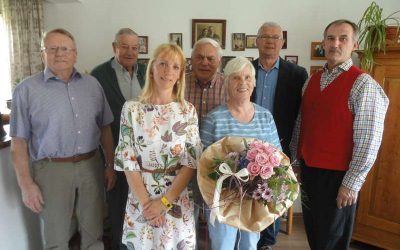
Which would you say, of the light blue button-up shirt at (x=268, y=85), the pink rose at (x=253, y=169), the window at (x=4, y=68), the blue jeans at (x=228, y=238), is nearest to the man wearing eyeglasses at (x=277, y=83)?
the light blue button-up shirt at (x=268, y=85)

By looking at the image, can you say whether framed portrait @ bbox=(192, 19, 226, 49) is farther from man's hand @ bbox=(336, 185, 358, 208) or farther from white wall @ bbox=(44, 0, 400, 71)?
man's hand @ bbox=(336, 185, 358, 208)

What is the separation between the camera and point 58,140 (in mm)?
Answer: 1629

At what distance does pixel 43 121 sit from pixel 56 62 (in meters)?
0.32

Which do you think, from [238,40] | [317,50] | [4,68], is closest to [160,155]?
[238,40]

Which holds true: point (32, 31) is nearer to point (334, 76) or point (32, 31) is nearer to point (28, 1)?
point (28, 1)

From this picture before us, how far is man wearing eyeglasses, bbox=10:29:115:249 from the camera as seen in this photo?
1595mm

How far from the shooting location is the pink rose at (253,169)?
1.21 metres

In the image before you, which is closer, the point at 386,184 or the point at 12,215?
the point at 12,215

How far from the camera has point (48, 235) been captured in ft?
5.60

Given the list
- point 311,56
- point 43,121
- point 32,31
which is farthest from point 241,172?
point 32,31

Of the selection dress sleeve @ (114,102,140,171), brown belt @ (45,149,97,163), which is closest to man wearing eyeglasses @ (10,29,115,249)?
brown belt @ (45,149,97,163)

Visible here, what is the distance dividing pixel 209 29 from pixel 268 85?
1212mm

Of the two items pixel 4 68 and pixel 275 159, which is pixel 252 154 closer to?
pixel 275 159

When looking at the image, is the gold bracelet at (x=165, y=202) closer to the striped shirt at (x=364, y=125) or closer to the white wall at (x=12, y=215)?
the white wall at (x=12, y=215)
